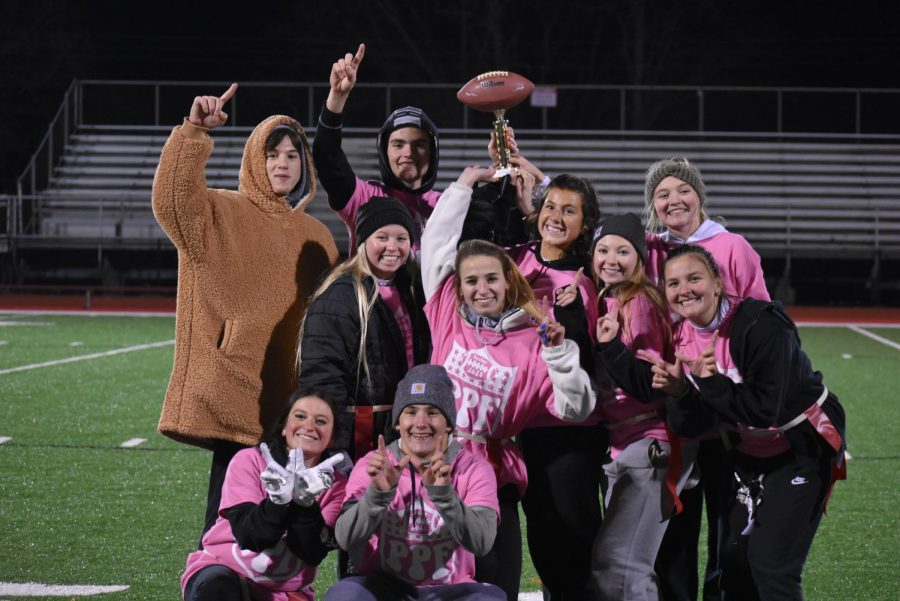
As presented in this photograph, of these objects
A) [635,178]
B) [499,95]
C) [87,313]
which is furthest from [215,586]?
[635,178]

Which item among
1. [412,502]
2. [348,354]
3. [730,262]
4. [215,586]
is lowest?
[215,586]

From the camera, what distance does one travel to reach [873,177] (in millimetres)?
24281

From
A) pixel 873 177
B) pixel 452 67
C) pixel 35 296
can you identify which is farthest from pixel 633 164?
pixel 35 296

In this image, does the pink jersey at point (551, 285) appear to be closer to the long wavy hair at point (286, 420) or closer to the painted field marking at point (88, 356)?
the long wavy hair at point (286, 420)

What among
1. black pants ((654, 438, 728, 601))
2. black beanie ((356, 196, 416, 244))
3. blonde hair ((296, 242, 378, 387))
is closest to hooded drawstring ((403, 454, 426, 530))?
blonde hair ((296, 242, 378, 387))

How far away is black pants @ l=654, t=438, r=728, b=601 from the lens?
4.13m

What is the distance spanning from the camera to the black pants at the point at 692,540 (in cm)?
413

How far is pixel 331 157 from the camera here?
4.29 m

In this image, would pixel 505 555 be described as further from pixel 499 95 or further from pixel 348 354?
pixel 499 95

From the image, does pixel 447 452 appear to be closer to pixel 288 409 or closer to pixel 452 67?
pixel 288 409

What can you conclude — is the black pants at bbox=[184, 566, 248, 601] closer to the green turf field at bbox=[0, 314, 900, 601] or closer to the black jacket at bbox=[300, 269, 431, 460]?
the black jacket at bbox=[300, 269, 431, 460]

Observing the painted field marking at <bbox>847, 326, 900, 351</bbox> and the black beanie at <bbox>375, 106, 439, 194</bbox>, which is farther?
the painted field marking at <bbox>847, 326, 900, 351</bbox>

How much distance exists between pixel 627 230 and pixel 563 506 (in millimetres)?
913

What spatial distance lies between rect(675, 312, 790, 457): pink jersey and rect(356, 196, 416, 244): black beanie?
0.97 meters
